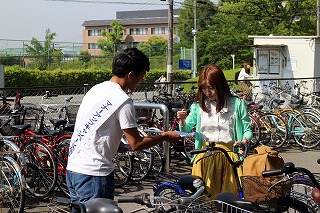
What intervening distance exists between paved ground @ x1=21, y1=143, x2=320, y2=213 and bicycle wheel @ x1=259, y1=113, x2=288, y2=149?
232mm

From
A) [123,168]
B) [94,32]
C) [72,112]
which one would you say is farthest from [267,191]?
[94,32]

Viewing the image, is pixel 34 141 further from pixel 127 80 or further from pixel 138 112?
pixel 127 80

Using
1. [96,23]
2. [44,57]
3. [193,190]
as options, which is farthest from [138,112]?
[96,23]

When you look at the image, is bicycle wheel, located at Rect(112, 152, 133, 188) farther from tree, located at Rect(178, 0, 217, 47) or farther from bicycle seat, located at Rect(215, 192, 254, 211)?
tree, located at Rect(178, 0, 217, 47)

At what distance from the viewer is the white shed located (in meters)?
18.5

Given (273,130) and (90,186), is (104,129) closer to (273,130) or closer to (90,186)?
(90,186)

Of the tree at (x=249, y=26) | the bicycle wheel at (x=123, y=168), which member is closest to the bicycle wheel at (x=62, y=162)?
the bicycle wheel at (x=123, y=168)

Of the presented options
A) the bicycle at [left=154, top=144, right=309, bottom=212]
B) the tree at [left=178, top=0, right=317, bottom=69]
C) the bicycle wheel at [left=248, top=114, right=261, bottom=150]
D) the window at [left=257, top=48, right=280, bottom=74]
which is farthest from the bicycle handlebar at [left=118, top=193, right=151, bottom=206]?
the tree at [left=178, top=0, right=317, bottom=69]

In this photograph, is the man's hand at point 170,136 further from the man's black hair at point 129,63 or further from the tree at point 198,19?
the tree at point 198,19

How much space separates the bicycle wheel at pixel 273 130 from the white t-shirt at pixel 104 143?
→ 7.26m

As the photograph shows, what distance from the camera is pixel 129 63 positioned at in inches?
129

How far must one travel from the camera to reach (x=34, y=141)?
659 cm

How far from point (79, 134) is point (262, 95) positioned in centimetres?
1126

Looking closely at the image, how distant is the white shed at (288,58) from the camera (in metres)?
18.5
